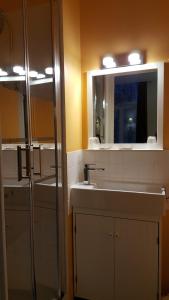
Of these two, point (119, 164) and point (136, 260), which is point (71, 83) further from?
point (136, 260)

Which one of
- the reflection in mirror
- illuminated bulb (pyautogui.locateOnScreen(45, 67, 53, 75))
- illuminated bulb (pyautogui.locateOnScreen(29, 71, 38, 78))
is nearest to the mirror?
the reflection in mirror

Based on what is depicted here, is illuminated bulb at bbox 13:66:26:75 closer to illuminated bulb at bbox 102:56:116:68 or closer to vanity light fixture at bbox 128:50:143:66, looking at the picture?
illuminated bulb at bbox 102:56:116:68

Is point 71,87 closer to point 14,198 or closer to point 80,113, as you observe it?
point 80,113

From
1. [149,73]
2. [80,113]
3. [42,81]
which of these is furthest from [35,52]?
[149,73]

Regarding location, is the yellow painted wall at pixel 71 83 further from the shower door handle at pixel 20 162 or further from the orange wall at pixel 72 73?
the shower door handle at pixel 20 162

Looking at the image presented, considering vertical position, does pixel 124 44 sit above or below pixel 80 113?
above

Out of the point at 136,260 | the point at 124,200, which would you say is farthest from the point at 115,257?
the point at 124,200

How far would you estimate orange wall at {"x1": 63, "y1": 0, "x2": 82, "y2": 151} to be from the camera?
202 cm

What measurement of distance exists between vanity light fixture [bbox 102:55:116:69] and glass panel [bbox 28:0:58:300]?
543mm

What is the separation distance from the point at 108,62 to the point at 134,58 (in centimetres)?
24

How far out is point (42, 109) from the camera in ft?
6.61

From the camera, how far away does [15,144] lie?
1.67 metres

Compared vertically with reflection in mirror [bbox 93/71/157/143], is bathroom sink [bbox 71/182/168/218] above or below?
below

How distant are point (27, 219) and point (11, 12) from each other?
1.52 meters
